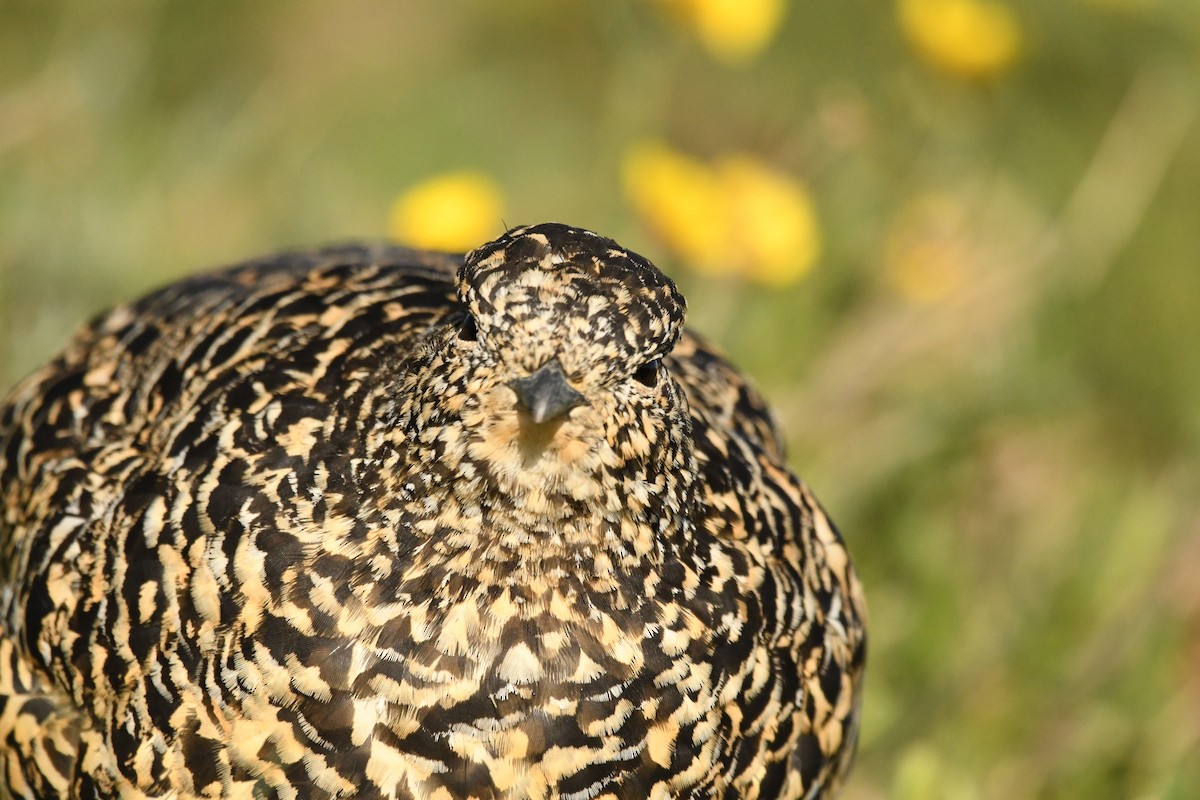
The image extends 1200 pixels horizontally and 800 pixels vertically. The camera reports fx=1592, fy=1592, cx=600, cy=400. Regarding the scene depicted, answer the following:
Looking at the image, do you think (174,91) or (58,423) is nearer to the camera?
(58,423)

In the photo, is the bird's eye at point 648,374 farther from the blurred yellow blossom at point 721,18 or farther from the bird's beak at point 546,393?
the blurred yellow blossom at point 721,18

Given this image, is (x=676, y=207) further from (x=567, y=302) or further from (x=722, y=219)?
(x=567, y=302)

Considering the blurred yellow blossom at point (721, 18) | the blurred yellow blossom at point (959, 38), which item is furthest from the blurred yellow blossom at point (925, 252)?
the blurred yellow blossom at point (721, 18)

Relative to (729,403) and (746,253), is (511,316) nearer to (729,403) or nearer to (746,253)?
(729,403)

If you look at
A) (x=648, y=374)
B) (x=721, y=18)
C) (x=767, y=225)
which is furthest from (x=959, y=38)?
(x=648, y=374)

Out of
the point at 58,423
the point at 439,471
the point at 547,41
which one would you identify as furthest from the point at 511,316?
the point at 547,41

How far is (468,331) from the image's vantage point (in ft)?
9.55

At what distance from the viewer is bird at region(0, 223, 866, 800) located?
2.89 meters

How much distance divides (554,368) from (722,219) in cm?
314

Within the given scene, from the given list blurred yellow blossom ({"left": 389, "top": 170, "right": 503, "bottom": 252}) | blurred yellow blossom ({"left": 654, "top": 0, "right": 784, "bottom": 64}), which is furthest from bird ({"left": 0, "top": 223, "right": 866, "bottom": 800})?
blurred yellow blossom ({"left": 654, "top": 0, "right": 784, "bottom": 64})

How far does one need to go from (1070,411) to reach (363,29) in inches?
190

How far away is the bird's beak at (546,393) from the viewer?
105 inches

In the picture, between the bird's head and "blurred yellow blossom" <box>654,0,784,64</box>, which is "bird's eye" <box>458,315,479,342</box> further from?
"blurred yellow blossom" <box>654,0,784,64</box>

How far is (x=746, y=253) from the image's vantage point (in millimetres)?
5668
